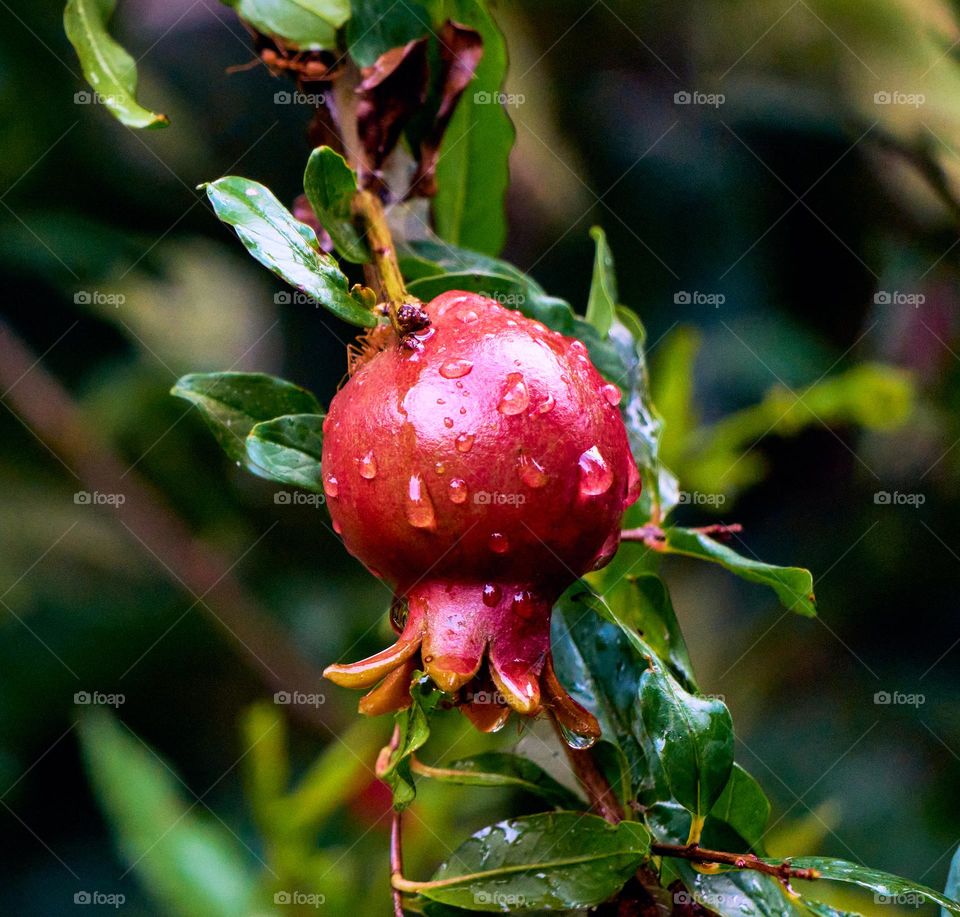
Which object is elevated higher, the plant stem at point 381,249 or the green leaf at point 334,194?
the green leaf at point 334,194

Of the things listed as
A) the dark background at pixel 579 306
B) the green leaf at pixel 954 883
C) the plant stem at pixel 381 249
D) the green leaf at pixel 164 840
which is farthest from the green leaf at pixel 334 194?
the green leaf at pixel 164 840

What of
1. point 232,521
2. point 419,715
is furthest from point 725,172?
point 419,715

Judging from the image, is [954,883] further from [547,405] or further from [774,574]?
[547,405]

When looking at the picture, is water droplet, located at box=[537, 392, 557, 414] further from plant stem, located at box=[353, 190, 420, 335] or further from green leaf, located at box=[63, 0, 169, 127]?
green leaf, located at box=[63, 0, 169, 127]

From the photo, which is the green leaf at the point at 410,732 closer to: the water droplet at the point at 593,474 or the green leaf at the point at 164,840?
the water droplet at the point at 593,474

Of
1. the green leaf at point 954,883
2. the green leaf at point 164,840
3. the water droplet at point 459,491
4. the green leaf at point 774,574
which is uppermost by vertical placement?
the water droplet at point 459,491

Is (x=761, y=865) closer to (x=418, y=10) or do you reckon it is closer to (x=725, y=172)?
(x=418, y=10)

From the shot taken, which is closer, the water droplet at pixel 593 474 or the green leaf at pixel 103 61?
the water droplet at pixel 593 474

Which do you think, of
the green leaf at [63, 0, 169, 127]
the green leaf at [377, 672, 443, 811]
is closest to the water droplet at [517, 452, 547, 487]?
the green leaf at [377, 672, 443, 811]
